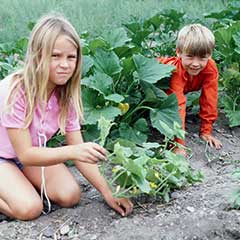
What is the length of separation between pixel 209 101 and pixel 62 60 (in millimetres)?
1390

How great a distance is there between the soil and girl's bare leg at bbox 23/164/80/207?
5 centimetres

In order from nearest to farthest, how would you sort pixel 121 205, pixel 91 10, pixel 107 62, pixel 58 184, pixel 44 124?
1. pixel 121 205
2. pixel 44 124
3. pixel 58 184
4. pixel 107 62
5. pixel 91 10

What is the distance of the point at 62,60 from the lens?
9.04ft

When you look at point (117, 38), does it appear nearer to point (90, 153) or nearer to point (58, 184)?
point (58, 184)

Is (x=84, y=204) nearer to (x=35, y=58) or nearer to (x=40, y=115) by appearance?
(x=40, y=115)

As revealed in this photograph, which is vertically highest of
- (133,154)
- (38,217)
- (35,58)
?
(35,58)

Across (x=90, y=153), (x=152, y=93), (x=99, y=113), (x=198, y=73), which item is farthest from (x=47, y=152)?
(x=198, y=73)

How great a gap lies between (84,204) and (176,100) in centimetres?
95

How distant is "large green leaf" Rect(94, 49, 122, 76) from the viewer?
3648mm

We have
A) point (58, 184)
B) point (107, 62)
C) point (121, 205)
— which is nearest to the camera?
point (121, 205)

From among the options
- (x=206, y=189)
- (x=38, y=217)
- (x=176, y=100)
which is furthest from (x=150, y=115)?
(x=38, y=217)

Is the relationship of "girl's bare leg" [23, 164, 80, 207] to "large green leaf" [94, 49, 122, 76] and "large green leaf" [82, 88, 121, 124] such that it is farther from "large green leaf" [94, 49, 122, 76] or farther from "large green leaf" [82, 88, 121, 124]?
"large green leaf" [94, 49, 122, 76]

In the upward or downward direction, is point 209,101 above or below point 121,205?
above

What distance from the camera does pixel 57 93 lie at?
2943 millimetres
